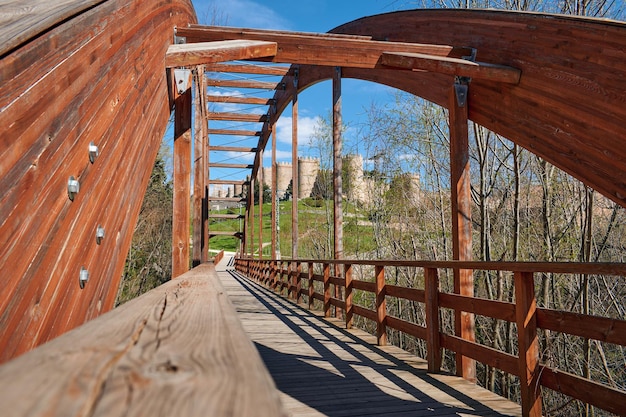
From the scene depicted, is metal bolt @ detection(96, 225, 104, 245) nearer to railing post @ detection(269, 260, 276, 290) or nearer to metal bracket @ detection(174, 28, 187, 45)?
metal bracket @ detection(174, 28, 187, 45)

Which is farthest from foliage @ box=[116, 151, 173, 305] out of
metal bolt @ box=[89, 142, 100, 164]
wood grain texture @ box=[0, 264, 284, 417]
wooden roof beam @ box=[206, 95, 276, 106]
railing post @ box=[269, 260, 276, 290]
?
wood grain texture @ box=[0, 264, 284, 417]

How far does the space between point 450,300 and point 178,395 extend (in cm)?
326

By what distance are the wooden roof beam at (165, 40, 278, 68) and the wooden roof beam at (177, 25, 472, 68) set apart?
0.42 feet

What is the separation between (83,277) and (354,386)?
1923 millimetres

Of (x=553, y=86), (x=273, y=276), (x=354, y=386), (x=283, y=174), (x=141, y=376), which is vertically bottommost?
(x=354, y=386)

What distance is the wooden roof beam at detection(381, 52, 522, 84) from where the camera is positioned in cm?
424

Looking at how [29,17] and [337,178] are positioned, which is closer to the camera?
[29,17]

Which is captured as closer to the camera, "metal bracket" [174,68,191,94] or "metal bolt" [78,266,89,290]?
"metal bolt" [78,266,89,290]

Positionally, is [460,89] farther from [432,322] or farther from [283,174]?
[283,174]

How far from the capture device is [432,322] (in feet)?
11.9

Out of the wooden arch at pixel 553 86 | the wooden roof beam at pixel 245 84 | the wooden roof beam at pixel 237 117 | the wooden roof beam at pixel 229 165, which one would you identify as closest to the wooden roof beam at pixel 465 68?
the wooden arch at pixel 553 86

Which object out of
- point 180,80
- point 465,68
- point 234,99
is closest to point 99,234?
point 180,80

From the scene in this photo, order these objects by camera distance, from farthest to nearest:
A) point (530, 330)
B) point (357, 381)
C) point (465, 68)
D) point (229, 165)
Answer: point (229, 165)
point (465, 68)
point (357, 381)
point (530, 330)

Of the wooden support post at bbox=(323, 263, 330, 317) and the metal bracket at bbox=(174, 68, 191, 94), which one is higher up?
the metal bracket at bbox=(174, 68, 191, 94)
